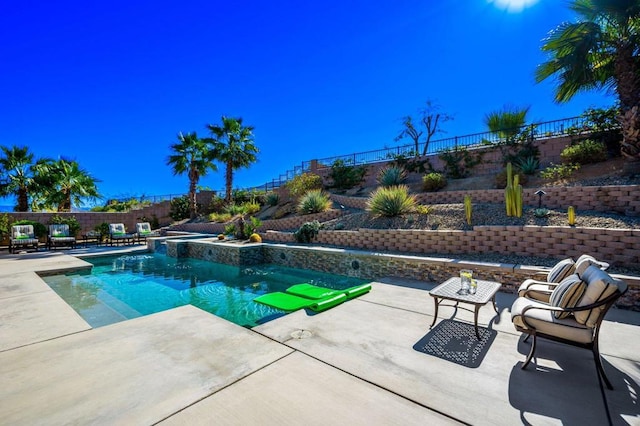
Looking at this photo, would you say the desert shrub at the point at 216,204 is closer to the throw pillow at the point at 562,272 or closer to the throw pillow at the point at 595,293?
the throw pillow at the point at 562,272

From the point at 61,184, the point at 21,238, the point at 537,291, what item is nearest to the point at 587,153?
the point at 537,291

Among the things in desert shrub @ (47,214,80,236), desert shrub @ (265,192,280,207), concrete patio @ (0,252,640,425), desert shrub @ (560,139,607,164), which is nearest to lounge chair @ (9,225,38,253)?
desert shrub @ (47,214,80,236)

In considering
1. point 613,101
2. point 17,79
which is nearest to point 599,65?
Result: point 613,101

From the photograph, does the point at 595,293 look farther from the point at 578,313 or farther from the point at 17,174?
the point at 17,174

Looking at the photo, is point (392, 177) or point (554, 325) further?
point (392, 177)

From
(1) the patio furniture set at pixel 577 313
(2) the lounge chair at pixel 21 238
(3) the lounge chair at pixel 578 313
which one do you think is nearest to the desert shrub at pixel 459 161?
(1) the patio furniture set at pixel 577 313

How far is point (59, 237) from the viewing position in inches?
445

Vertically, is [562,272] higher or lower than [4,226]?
lower

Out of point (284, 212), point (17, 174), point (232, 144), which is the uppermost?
point (232, 144)

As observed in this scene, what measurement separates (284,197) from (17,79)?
15.1 metres

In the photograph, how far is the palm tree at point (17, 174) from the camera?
13.0 meters

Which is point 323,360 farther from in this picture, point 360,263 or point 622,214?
point 622,214

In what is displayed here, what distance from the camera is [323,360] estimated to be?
252 centimetres

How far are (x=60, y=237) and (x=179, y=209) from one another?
324 inches
